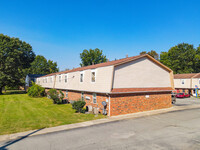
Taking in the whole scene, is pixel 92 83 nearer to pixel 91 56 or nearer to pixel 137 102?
pixel 137 102

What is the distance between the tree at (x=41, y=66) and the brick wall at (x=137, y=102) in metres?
64.4

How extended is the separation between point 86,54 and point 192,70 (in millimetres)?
44340

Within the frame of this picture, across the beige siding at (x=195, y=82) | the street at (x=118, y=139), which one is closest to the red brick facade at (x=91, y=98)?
the street at (x=118, y=139)

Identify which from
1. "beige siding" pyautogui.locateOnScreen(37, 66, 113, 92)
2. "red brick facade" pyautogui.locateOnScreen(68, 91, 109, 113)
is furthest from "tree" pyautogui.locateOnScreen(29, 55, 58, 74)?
"red brick facade" pyautogui.locateOnScreen(68, 91, 109, 113)

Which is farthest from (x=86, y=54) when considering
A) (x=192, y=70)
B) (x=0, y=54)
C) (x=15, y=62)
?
(x=192, y=70)

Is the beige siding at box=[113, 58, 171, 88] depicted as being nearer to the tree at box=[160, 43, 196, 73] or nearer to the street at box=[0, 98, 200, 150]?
the street at box=[0, 98, 200, 150]

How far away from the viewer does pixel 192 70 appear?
57.3 meters

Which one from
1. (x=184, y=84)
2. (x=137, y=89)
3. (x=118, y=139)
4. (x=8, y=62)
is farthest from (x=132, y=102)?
(x=8, y=62)

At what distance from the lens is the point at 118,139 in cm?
880

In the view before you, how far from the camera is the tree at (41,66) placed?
232ft

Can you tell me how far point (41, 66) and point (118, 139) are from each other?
234ft

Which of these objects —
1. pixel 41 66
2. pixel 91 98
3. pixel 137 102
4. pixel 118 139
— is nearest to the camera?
pixel 118 139

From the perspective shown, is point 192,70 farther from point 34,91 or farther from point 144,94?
point 34,91

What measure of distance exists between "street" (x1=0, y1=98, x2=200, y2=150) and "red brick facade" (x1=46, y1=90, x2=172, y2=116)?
3.68m
